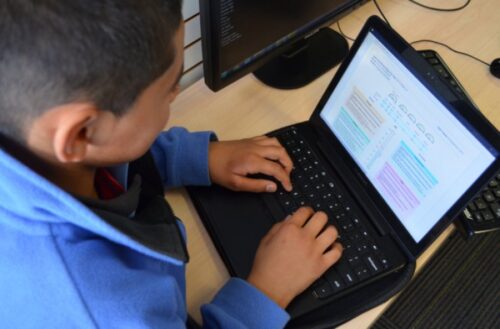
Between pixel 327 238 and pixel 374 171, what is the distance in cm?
12

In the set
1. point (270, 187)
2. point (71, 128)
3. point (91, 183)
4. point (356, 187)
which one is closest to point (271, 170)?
point (270, 187)

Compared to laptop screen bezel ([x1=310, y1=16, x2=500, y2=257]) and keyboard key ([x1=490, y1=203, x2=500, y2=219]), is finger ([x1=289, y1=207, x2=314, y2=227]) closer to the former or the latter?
laptop screen bezel ([x1=310, y1=16, x2=500, y2=257])

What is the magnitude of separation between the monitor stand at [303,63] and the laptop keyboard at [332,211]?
0.46 feet

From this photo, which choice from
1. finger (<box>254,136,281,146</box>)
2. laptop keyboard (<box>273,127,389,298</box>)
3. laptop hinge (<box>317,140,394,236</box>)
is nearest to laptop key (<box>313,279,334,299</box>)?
laptop keyboard (<box>273,127,389,298</box>)

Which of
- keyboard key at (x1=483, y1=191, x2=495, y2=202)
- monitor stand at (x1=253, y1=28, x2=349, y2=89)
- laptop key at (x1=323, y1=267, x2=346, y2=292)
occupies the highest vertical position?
monitor stand at (x1=253, y1=28, x2=349, y2=89)

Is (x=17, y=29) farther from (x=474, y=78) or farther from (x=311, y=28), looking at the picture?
(x=474, y=78)

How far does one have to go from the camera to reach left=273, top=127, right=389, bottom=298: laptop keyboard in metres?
0.63

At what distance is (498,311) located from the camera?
121 centimetres

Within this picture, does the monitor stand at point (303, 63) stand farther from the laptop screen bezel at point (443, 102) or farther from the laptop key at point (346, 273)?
the laptop key at point (346, 273)

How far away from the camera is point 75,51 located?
0.35 m

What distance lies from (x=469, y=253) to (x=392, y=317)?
31 centimetres

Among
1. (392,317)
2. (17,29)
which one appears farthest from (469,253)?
(17,29)

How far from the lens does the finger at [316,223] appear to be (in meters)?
0.66

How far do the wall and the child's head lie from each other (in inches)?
14.1
